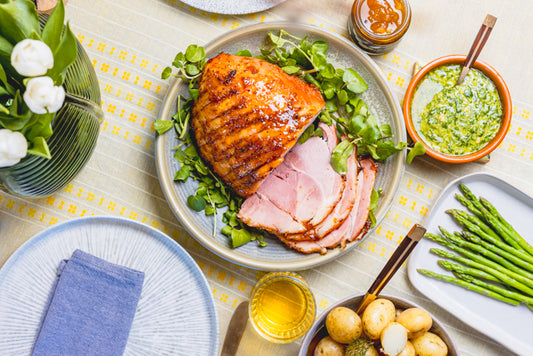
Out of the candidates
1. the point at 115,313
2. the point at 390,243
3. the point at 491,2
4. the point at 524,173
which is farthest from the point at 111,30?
the point at 524,173

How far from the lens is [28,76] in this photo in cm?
131

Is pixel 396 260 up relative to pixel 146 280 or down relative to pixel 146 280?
up

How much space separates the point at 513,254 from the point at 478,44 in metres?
1.01

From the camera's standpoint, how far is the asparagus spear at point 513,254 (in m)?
2.24

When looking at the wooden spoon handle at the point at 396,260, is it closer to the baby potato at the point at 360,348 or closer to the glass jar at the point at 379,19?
the baby potato at the point at 360,348

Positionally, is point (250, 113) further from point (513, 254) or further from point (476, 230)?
point (513, 254)

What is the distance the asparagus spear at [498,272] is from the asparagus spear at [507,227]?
0.15m

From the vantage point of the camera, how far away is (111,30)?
A: 2334mm

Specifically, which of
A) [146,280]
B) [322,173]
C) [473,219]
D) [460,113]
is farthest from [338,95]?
[146,280]

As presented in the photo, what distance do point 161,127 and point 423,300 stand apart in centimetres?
149

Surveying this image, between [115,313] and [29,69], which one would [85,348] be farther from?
[29,69]

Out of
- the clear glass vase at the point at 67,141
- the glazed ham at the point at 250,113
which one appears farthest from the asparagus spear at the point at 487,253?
the clear glass vase at the point at 67,141

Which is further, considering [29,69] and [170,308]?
[170,308]

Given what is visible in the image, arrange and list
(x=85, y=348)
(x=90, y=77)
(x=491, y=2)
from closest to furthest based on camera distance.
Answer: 1. (x=90, y=77)
2. (x=85, y=348)
3. (x=491, y=2)
